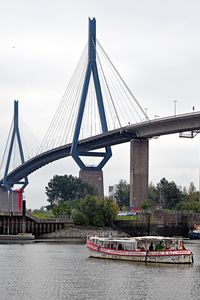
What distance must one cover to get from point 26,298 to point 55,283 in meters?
6.87

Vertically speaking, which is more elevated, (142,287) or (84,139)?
(84,139)

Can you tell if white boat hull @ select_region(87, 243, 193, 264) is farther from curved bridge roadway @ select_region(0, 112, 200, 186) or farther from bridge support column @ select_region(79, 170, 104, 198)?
bridge support column @ select_region(79, 170, 104, 198)

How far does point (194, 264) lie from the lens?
223ft

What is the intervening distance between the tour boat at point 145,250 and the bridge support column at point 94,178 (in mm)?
62801

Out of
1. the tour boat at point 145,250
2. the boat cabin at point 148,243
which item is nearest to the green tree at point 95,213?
the tour boat at point 145,250

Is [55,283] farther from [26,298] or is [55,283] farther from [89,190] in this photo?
[89,190]

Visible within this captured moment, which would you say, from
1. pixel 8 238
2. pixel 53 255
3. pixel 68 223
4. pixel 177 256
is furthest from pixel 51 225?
pixel 177 256

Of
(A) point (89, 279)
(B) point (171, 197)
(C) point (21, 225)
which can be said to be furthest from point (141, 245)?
(B) point (171, 197)

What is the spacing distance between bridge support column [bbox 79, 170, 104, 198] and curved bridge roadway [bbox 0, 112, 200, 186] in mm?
6291

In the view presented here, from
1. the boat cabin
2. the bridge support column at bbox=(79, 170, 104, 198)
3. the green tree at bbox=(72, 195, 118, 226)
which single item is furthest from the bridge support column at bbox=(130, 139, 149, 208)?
the boat cabin

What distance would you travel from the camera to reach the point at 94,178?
149500 mm

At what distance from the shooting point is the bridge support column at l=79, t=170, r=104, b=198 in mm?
142325

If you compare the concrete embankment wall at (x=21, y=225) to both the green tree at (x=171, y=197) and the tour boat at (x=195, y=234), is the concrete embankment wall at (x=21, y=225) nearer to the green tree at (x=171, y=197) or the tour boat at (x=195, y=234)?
the tour boat at (x=195, y=234)

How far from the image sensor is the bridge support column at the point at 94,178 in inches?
5603
